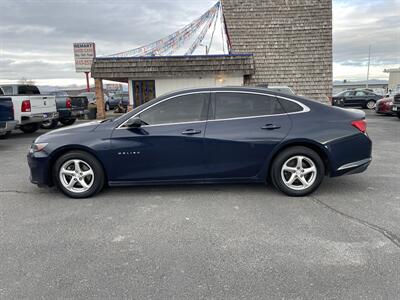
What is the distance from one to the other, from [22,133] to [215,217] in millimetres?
10935

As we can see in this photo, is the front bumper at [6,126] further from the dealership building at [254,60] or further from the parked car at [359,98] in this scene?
the parked car at [359,98]

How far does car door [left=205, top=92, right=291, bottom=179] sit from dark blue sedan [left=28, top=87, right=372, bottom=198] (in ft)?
0.05

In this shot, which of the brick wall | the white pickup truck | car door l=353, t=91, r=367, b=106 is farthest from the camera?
car door l=353, t=91, r=367, b=106

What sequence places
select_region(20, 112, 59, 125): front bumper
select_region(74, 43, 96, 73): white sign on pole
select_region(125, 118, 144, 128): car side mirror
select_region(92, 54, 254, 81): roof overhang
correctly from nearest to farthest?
1. select_region(125, 118, 144, 128): car side mirror
2. select_region(20, 112, 59, 125): front bumper
3. select_region(92, 54, 254, 81): roof overhang
4. select_region(74, 43, 96, 73): white sign on pole

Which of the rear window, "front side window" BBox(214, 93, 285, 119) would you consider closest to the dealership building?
the rear window

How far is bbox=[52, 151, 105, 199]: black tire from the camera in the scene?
14.6 feet

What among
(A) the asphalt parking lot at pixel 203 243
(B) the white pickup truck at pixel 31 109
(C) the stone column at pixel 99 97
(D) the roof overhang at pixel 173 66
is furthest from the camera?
(C) the stone column at pixel 99 97

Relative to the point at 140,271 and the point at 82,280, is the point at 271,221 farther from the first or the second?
the point at 82,280

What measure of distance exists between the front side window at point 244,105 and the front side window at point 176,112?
8.9 inches

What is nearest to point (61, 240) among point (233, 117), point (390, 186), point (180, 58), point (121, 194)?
point (121, 194)

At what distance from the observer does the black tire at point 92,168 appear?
444 centimetres

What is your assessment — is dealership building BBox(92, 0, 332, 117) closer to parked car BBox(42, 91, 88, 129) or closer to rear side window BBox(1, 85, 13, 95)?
parked car BBox(42, 91, 88, 129)

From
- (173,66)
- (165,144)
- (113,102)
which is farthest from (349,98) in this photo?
(165,144)

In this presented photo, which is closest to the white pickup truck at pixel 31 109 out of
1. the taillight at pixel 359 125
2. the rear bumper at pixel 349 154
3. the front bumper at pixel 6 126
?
the front bumper at pixel 6 126
